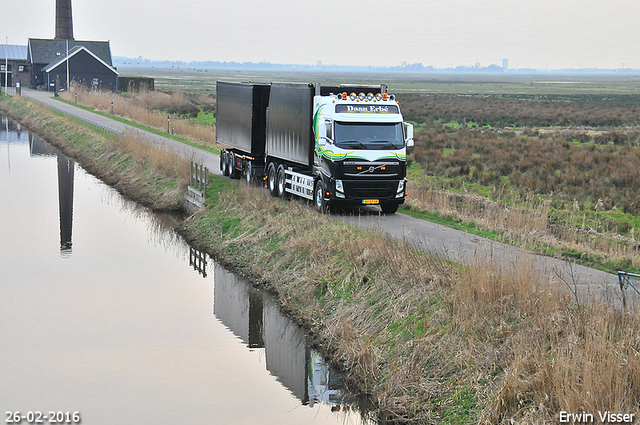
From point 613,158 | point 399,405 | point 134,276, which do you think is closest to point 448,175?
point 613,158

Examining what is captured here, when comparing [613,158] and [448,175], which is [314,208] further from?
[613,158]

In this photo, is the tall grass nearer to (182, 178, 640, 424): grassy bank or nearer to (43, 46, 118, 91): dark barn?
(43, 46, 118, 91): dark barn

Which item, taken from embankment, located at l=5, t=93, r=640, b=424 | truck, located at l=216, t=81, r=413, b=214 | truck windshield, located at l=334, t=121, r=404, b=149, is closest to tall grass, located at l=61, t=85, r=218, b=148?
truck, located at l=216, t=81, r=413, b=214

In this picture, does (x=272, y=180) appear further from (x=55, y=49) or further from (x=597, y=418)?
(x=55, y=49)

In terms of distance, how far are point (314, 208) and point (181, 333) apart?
23.0 ft

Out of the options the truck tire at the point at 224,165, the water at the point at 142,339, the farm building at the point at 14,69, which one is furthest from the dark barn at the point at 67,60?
the water at the point at 142,339

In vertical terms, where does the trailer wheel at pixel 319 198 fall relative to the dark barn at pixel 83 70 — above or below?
below

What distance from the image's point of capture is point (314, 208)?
20.8 m

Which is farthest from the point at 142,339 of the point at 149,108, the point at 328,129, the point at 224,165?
the point at 149,108

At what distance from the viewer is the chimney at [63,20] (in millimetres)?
103938

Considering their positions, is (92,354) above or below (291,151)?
below

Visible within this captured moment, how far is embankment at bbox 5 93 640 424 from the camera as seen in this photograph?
884 cm

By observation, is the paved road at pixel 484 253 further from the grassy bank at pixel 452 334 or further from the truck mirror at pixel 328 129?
the truck mirror at pixel 328 129

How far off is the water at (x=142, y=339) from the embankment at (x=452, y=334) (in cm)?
72
